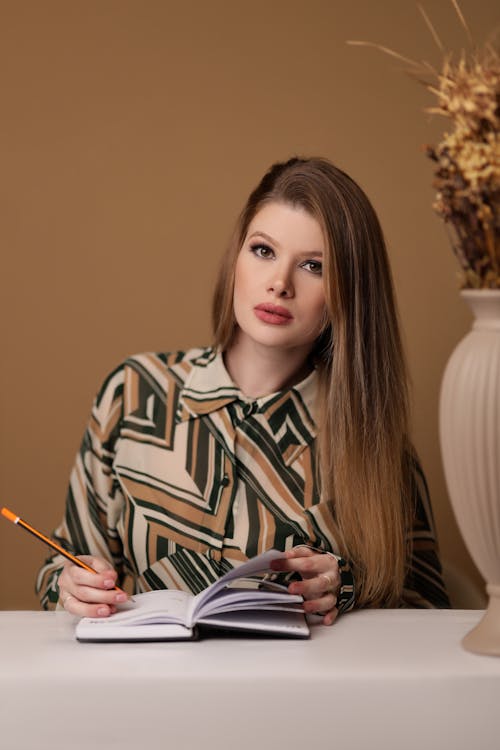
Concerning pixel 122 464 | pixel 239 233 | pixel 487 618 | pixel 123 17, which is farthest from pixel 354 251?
pixel 123 17

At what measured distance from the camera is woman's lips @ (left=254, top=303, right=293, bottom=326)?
1821 mm

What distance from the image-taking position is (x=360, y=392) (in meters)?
1.85

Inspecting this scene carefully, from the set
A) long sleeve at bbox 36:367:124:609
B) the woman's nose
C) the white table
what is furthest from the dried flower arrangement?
long sleeve at bbox 36:367:124:609

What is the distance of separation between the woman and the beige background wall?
3.46 ft

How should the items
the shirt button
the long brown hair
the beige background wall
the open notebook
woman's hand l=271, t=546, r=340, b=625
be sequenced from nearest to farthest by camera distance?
1. the open notebook
2. woman's hand l=271, t=546, r=340, b=625
3. the long brown hair
4. the shirt button
5. the beige background wall

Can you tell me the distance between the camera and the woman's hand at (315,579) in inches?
58.9

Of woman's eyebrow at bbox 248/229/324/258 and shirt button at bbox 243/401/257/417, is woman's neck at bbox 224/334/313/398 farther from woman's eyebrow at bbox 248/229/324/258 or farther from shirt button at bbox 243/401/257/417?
woman's eyebrow at bbox 248/229/324/258

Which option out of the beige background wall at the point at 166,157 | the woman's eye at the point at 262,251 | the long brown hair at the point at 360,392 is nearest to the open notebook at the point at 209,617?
the long brown hair at the point at 360,392

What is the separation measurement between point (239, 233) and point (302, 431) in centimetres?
38

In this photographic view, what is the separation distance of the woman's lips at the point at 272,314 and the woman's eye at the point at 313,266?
8 centimetres

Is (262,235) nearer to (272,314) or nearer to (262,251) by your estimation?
(262,251)

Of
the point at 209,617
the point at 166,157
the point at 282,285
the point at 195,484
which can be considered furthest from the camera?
the point at 166,157

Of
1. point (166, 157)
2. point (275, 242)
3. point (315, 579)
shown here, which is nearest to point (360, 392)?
point (275, 242)

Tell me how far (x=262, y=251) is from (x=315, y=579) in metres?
0.61
